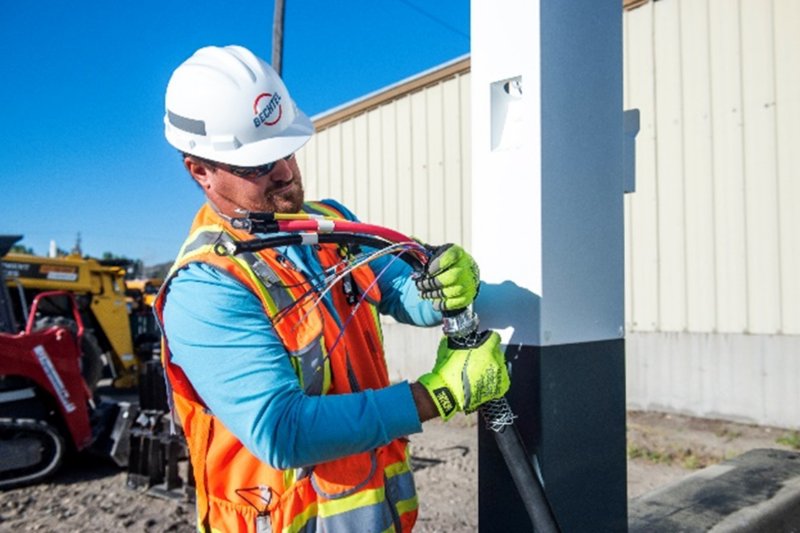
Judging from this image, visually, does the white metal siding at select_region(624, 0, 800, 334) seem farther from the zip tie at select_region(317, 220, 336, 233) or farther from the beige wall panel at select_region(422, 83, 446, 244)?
the zip tie at select_region(317, 220, 336, 233)

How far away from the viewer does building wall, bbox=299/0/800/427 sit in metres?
6.92

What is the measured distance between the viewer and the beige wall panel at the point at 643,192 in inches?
314

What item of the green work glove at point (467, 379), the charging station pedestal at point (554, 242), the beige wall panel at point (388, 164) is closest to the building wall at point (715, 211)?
the beige wall panel at point (388, 164)

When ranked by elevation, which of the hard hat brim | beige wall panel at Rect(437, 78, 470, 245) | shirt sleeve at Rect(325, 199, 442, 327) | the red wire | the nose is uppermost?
beige wall panel at Rect(437, 78, 470, 245)

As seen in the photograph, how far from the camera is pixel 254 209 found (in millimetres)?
2051

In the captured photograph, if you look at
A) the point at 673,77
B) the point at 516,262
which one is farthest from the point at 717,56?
the point at 516,262

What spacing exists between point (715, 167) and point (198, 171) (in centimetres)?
657

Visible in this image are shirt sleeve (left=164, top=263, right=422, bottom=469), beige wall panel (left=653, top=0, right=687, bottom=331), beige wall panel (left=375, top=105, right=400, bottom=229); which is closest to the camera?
shirt sleeve (left=164, top=263, right=422, bottom=469)

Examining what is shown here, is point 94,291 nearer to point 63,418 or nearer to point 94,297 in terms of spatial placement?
point 94,297

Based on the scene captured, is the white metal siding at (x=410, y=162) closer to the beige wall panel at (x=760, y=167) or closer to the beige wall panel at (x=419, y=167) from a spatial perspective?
the beige wall panel at (x=419, y=167)

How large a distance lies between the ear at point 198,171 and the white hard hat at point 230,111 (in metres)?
0.04

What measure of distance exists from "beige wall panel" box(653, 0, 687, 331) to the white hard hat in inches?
256

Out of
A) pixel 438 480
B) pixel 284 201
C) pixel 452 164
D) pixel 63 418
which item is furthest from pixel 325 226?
pixel 452 164

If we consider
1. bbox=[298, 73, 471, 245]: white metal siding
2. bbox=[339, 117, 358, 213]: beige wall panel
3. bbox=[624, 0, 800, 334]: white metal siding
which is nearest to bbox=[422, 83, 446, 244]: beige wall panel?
bbox=[298, 73, 471, 245]: white metal siding
